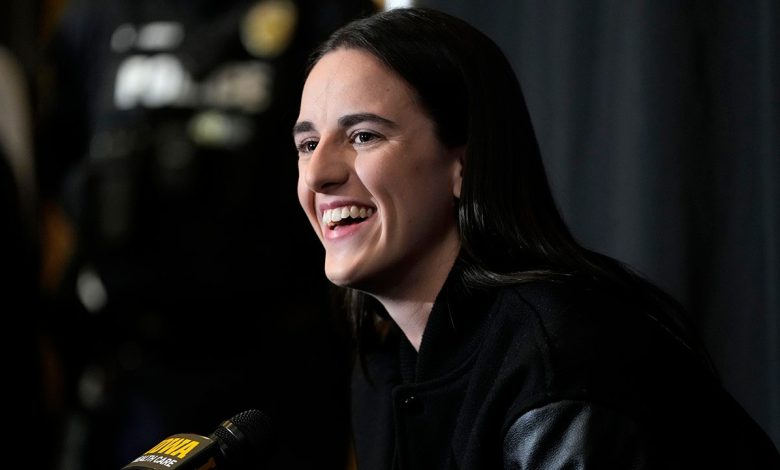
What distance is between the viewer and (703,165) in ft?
5.41

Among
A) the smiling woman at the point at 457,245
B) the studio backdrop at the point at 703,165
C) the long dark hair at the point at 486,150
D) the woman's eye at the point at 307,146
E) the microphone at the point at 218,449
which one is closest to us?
the microphone at the point at 218,449

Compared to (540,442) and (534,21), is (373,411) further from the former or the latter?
(534,21)

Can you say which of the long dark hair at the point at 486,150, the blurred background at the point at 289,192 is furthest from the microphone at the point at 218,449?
the blurred background at the point at 289,192

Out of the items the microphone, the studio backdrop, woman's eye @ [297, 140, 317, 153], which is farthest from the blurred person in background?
the microphone

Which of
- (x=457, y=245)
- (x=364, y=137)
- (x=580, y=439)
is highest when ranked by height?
(x=364, y=137)

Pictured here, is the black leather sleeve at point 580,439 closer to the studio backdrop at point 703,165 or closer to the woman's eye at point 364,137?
the woman's eye at point 364,137

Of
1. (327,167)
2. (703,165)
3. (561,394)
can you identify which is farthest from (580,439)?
(703,165)

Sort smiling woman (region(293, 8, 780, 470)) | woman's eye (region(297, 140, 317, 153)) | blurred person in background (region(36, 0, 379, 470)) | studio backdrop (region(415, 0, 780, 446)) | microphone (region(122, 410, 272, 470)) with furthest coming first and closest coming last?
blurred person in background (region(36, 0, 379, 470)), studio backdrop (region(415, 0, 780, 446)), woman's eye (region(297, 140, 317, 153)), smiling woman (region(293, 8, 780, 470)), microphone (region(122, 410, 272, 470))

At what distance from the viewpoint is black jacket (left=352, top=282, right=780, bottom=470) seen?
0.90m

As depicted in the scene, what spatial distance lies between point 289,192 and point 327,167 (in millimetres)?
661

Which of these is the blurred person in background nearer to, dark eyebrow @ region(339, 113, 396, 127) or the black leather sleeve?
dark eyebrow @ region(339, 113, 396, 127)

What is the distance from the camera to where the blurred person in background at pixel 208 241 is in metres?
1.79

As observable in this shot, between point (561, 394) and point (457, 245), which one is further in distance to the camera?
point (457, 245)

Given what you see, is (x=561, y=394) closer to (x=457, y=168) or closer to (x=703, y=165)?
(x=457, y=168)
